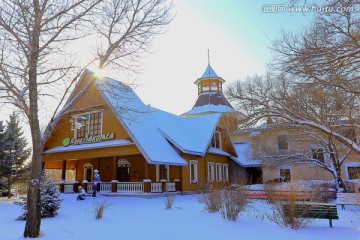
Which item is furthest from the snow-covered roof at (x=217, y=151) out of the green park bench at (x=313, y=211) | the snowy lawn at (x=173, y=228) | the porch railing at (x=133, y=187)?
the green park bench at (x=313, y=211)

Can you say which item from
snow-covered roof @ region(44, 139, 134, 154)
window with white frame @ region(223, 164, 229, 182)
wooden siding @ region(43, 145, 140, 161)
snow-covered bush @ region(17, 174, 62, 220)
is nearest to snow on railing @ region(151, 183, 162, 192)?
wooden siding @ region(43, 145, 140, 161)

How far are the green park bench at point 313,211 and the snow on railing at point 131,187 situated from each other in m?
11.9

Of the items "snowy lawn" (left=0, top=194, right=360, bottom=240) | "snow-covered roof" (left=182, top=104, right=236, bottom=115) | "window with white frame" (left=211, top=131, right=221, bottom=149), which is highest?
"snow-covered roof" (left=182, top=104, right=236, bottom=115)

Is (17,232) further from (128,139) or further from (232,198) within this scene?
(128,139)

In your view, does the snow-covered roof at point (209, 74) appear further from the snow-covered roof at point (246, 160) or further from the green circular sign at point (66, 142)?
the green circular sign at point (66, 142)

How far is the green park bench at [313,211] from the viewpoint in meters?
8.46

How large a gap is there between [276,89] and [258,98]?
1112mm

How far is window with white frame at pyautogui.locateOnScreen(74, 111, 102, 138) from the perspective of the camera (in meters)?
21.3

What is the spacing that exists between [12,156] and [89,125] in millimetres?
6774

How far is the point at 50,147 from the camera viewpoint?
2378cm

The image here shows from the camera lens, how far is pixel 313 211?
8.60 metres

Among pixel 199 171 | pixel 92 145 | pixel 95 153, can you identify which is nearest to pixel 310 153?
pixel 199 171

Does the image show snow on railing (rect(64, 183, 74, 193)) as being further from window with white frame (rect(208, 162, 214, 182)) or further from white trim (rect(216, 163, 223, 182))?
white trim (rect(216, 163, 223, 182))

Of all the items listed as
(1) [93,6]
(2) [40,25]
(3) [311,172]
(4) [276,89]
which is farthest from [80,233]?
(3) [311,172]
